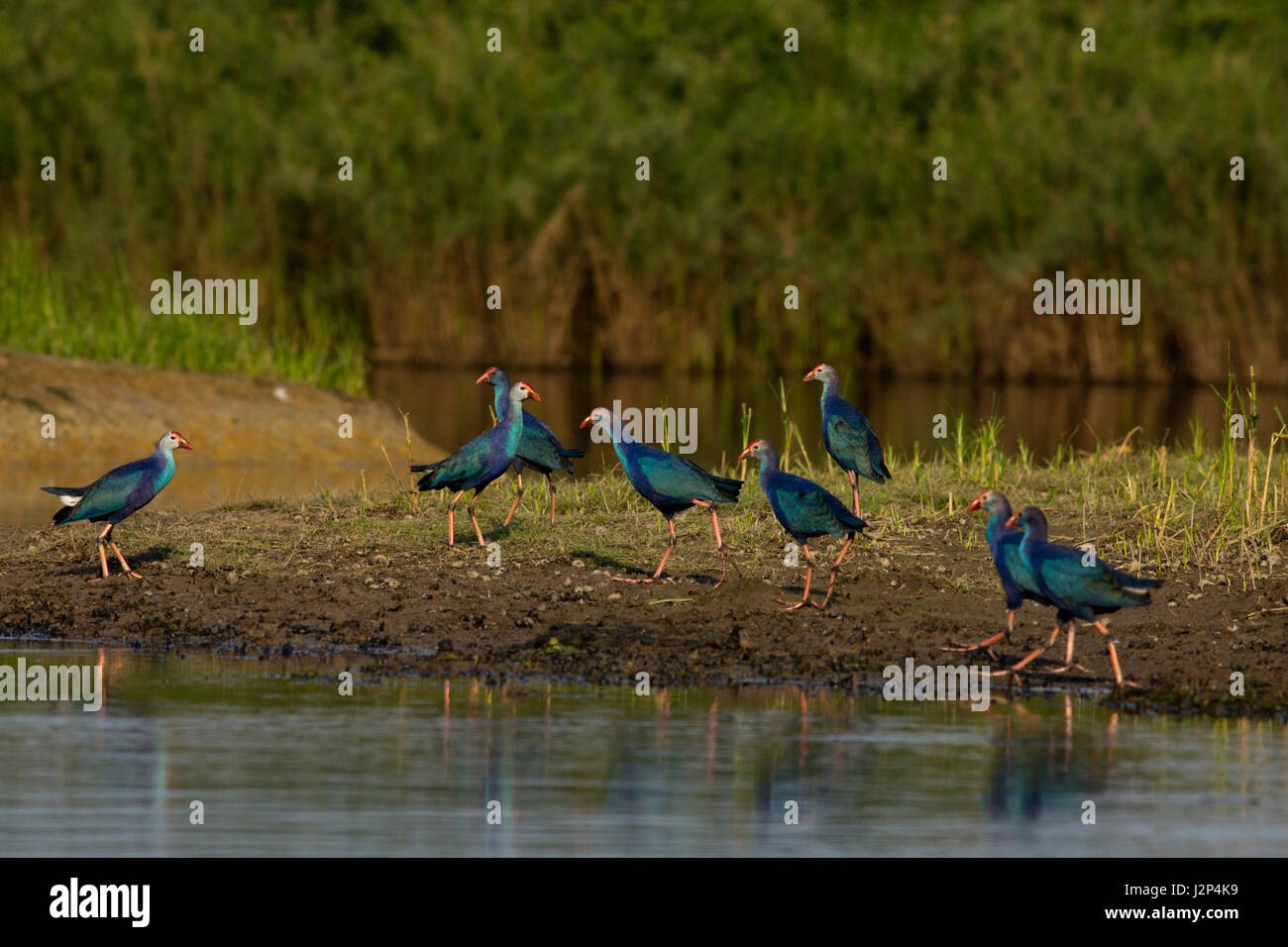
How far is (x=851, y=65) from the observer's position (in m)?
29.5

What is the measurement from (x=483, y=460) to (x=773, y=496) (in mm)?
2070

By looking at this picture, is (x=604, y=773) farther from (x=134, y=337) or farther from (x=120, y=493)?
(x=134, y=337)

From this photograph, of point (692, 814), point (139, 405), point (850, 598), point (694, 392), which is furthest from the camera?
point (694, 392)

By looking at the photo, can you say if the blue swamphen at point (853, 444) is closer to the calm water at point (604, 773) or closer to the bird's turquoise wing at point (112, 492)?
the calm water at point (604, 773)

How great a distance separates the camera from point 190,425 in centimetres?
2003

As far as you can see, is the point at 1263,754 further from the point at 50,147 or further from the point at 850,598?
the point at 50,147

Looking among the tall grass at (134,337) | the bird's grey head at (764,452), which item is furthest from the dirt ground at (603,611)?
the tall grass at (134,337)

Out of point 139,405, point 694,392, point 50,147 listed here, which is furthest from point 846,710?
point 50,147

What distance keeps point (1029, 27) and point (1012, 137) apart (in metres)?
1.72

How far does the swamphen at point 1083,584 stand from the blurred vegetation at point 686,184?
17.6 meters

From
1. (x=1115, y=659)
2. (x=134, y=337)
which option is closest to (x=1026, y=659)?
(x=1115, y=659)

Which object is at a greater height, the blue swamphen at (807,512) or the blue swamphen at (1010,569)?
the blue swamphen at (807,512)

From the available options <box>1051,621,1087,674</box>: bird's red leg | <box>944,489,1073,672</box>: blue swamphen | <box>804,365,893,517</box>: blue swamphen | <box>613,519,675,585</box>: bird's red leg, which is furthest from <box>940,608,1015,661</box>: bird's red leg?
<box>804,365,893,517</box>: blue swamphen

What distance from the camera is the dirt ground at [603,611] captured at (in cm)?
998
